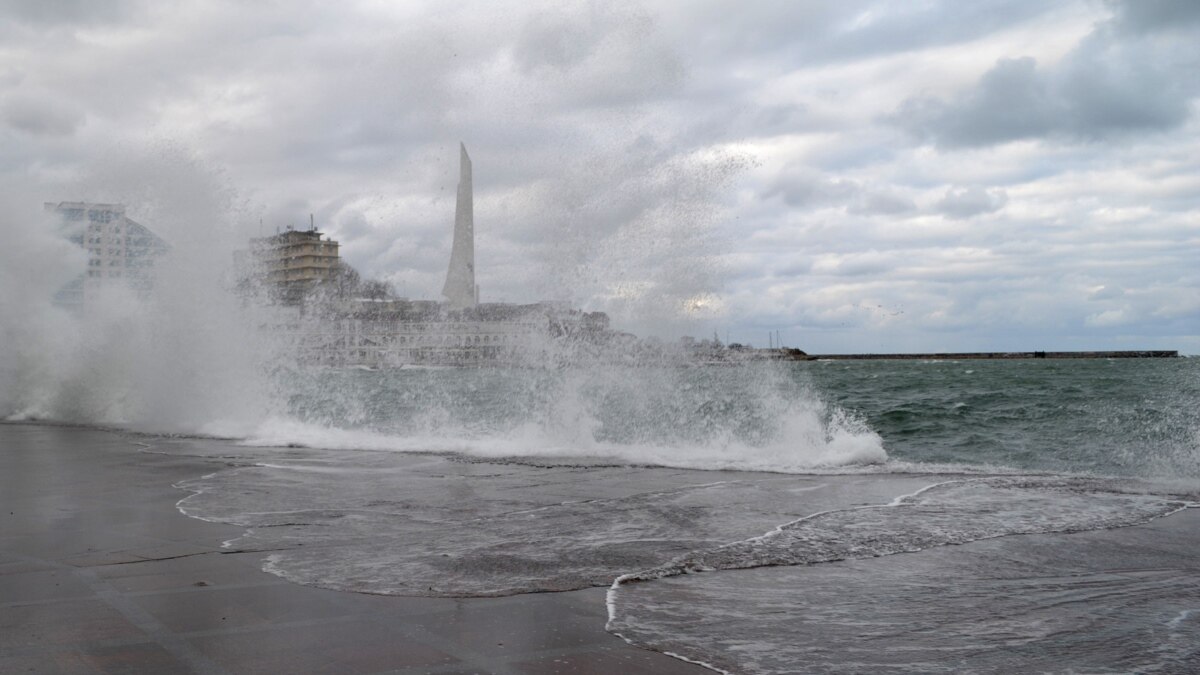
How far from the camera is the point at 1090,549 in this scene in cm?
698

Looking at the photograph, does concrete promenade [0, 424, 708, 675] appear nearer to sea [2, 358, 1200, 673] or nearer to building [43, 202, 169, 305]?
sea [2, 358, 1200, 673]

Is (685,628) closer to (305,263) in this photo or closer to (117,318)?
(117,318)

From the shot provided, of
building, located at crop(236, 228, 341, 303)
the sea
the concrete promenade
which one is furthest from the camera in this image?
building, located at crop(236, 228, 341, 303)

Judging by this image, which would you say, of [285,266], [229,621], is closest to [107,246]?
[285,266]

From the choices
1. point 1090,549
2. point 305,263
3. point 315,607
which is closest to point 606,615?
point 315,607

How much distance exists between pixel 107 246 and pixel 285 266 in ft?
16.4

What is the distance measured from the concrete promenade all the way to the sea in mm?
301

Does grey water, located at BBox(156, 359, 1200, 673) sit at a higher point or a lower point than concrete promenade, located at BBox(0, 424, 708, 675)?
lower

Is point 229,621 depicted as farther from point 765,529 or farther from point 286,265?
point 286,265

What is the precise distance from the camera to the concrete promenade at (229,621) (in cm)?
403

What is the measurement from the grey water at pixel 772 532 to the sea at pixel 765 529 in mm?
29

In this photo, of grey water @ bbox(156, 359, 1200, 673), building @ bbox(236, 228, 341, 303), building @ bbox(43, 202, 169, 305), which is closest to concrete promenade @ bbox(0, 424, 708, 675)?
grey water @ bbox(156, 359, 1200, 673)

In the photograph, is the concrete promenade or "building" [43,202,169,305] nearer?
the concrete promenade

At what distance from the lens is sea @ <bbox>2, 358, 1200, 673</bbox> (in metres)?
4.68
